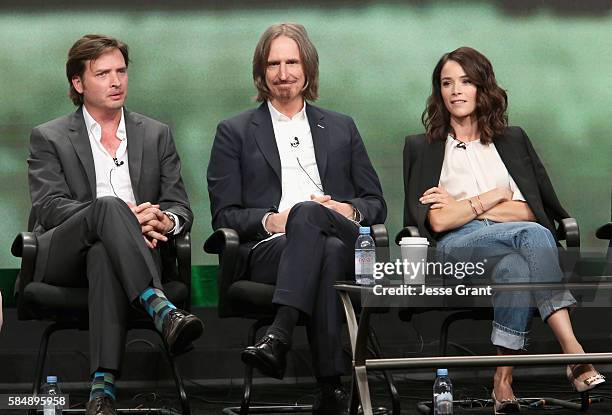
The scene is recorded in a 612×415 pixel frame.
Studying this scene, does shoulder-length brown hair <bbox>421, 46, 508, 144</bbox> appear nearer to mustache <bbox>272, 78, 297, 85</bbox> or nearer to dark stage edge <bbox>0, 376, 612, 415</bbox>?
mustache <bbox>272, 78, 297, 85</bbox>

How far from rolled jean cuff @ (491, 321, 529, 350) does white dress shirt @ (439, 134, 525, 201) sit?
2.47 ft

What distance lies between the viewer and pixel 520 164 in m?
4.71

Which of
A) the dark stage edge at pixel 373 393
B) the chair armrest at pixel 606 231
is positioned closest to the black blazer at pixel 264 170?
the dark stage edge at pixel 373 393

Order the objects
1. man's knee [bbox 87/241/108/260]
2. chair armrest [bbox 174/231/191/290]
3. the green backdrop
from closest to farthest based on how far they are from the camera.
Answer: man's knee [bbox 87/241/108/260] < chair armrest [bbox 174/231/191/290] < the green backdrop

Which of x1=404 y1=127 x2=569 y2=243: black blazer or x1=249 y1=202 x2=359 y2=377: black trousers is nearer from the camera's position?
x1=249 y1=202 x2=359 y2=377: black trousers

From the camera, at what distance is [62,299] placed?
4035mm

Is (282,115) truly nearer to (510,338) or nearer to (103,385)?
(510,338)

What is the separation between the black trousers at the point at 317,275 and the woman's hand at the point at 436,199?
1.85ft

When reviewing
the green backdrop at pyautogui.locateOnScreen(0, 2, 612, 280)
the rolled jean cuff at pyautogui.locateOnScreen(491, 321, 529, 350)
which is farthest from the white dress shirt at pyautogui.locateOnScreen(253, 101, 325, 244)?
the rolled jean cuff at pyautogui.locateOnScreen(491, 321, 529, 350)

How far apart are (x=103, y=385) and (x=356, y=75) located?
2.52m

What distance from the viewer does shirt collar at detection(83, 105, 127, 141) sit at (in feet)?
15.0

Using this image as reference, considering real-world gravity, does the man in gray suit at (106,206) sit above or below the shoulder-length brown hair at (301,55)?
below

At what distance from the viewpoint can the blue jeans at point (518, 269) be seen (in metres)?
3.89

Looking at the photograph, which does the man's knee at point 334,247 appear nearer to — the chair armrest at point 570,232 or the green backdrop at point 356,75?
the chair armrest at point 570,232
